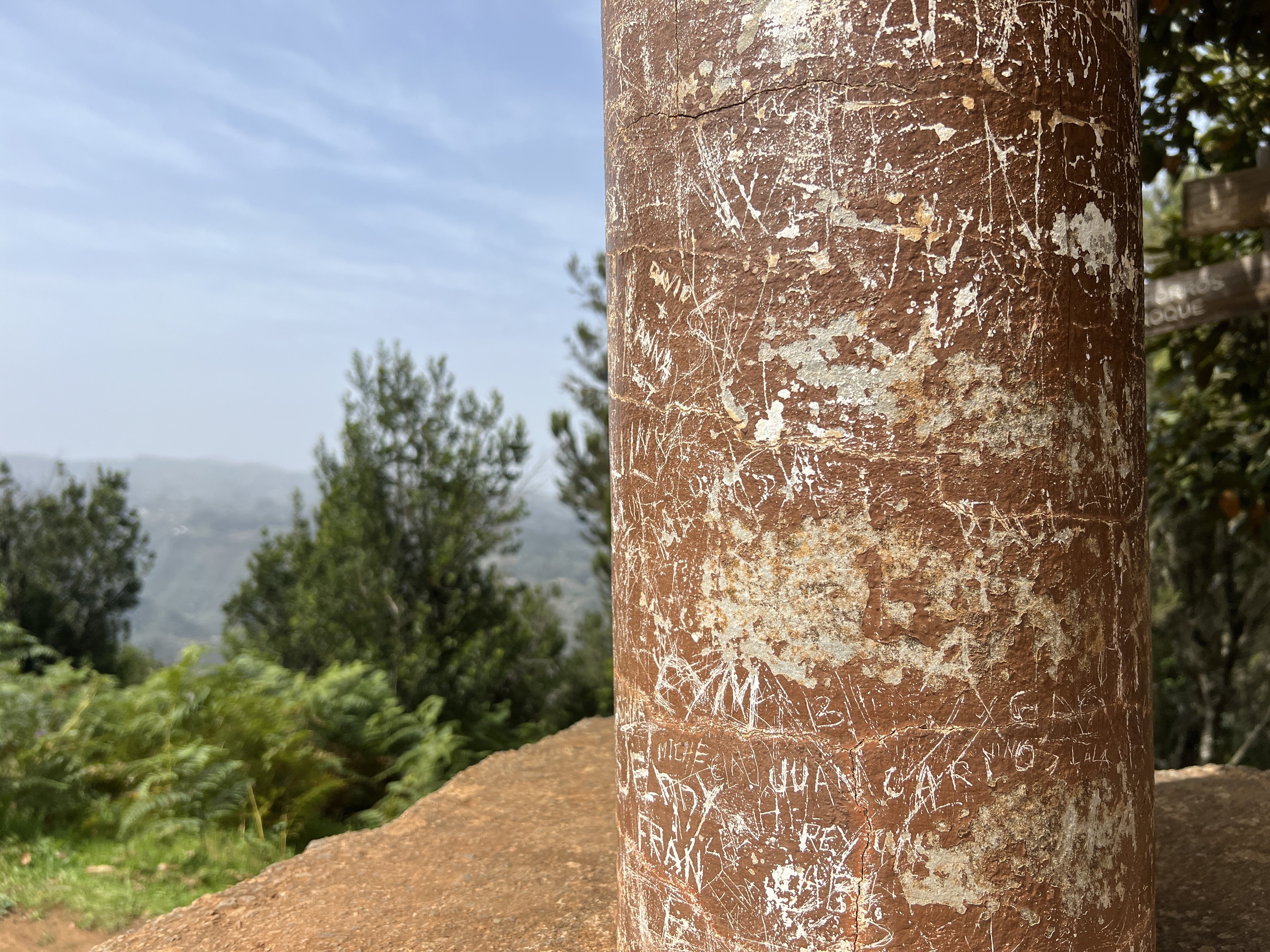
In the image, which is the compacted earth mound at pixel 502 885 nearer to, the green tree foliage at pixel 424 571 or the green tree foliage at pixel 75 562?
the green tree foliage at pixel 424 571

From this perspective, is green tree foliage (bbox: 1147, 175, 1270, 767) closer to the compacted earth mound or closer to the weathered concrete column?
the compacted earth mound

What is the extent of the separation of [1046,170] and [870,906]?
5.09ft

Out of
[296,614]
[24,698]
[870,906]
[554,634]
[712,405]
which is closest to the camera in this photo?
[870,906]

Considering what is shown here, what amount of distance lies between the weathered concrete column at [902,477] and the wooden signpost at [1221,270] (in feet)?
11.1

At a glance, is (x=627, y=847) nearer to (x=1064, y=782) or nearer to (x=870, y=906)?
(x=870, y=906)

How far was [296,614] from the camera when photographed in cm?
1249

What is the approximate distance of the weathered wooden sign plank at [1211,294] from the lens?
486 cm

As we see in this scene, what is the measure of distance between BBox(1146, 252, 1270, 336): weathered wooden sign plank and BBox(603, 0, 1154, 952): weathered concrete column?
335 cm

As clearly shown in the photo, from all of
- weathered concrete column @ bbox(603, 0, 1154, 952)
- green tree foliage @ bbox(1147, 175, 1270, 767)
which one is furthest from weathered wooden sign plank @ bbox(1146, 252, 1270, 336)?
weathered concrete column @ bbox(603, 0, 1154, 952)

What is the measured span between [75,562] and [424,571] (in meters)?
12.8

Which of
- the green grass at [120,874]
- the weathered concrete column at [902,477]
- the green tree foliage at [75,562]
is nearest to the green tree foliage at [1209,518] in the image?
the weathered concrete column at [902,477]

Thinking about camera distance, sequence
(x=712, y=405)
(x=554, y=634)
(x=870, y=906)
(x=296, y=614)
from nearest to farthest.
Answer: (x=870, y=906), (x=712, y=405), (x=296, y=614), (x=554, y=634)

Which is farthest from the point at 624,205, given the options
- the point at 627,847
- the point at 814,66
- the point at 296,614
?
the point at 296,614

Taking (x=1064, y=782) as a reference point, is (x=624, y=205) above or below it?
above
